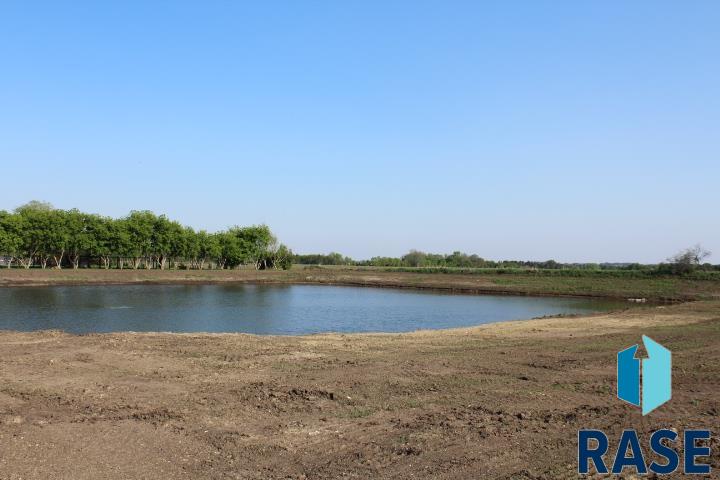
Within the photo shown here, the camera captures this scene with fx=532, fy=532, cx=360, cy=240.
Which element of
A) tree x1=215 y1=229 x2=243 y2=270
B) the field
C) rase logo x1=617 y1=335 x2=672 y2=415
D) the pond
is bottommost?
the pond

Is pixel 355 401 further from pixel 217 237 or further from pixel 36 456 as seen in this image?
pixel 217 237

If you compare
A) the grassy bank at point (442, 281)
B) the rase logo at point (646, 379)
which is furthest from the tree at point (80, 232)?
the rase logo at point (646, 379)

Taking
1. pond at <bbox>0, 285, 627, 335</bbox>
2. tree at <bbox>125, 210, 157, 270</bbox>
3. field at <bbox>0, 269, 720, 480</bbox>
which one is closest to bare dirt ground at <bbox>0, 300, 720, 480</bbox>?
field at <bbox>0, 269, 720, 480</bbox>

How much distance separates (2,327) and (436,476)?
28.1 m

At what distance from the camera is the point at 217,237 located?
112 meters

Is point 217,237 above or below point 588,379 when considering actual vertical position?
above

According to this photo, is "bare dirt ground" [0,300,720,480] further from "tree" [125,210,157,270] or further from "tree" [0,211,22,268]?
"tree" [125,210,157,270]

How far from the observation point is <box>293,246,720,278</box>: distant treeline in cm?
7944

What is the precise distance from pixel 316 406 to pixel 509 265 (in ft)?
455

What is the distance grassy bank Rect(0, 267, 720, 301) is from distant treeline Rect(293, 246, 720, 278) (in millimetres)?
4322

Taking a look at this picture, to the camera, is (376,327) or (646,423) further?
(376,327)

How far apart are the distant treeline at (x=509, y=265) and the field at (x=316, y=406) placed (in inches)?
2749

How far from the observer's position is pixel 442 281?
273 ft

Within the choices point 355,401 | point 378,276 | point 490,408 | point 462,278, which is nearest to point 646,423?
point 490,408
